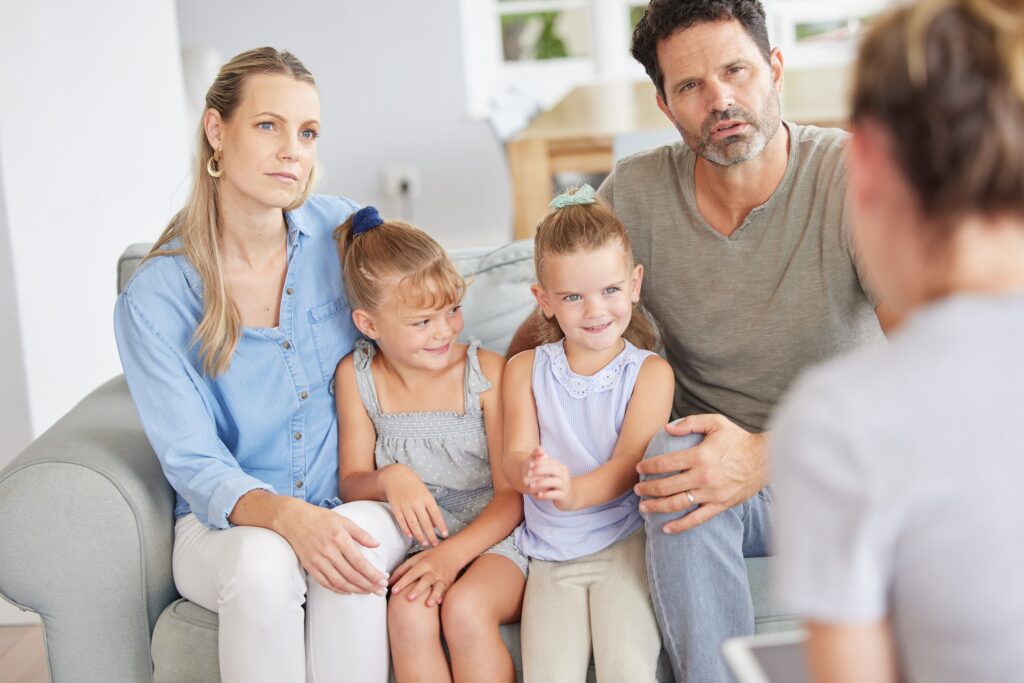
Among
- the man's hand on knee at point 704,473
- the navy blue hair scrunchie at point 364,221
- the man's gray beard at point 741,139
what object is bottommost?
the man's hand on knee at point 704,473

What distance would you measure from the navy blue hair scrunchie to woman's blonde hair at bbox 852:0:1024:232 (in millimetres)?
1295

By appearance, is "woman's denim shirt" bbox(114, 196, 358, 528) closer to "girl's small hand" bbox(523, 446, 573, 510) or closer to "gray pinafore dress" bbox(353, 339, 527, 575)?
"gray pinafore dress" bbox(353, 339, 527, 575)

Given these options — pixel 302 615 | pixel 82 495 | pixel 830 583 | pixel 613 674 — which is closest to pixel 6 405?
pixel 82 495

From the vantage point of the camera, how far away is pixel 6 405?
105 inches

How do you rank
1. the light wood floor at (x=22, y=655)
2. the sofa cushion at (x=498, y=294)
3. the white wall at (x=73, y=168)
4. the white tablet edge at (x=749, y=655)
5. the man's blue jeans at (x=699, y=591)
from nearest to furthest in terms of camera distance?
the white tablet edge at (x=749, y=655)
the man's blue jeans at (x=699, y=591)
the sofa cushion at (x=498, y=294)
the light wood floor at (x=22, y=655)
the white wall at (x=73, y=168)

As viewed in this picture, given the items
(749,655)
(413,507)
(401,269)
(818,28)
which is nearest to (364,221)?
(401,269)

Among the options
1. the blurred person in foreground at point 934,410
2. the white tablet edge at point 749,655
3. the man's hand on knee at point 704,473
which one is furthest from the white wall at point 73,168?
the blurred person in foreground at point 934,410

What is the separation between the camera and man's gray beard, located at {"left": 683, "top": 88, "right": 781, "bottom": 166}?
1887 millimetres

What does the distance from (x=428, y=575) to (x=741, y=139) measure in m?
0.88

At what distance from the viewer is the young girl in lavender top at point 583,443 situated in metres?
1.63

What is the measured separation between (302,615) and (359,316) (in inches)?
20.5

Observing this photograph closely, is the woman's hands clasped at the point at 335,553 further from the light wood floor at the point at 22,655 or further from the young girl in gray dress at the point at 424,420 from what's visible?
the light wood floor at the point at 22,655

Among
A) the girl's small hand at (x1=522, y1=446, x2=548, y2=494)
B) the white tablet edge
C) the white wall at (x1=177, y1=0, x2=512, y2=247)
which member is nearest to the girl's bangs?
the girl's small hand at (x1=522, y1=446, x2=548, y2=494)

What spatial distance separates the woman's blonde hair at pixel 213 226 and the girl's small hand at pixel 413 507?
346 mm
